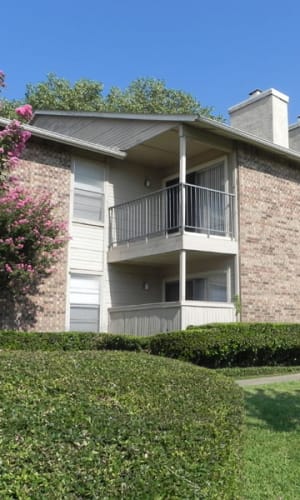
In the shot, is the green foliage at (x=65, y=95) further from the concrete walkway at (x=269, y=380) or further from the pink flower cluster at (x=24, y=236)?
the concrete walkway at (x=269, y=380)

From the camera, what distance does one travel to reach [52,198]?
13.5 metres

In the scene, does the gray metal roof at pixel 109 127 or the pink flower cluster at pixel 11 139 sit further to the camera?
the gray metal roof at pixel 109 127

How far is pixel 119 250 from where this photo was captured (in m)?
14.4

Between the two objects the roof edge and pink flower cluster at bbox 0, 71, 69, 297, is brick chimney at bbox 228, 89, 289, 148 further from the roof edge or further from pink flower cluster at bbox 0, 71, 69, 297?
pink flower cluster at bbox 0, 71, 69, 297

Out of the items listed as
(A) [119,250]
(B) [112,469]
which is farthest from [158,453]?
(A) [119,250]

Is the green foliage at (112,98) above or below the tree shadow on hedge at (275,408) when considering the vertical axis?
above

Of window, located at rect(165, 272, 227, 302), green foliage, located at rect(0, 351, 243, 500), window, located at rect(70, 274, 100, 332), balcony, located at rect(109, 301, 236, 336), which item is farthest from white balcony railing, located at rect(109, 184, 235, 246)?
green foliage, located at rect(0, 351, 243, 500)

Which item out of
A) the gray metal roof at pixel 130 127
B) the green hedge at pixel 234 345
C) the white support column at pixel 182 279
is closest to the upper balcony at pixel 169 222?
the white support column at pixel 182 279

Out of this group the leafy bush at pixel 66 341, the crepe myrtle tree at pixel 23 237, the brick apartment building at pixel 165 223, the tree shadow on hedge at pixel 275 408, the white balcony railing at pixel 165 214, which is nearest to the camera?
the tree shadow on hedge at pixel 275 408

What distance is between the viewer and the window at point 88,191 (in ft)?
46.7

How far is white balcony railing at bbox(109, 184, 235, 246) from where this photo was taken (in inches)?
558

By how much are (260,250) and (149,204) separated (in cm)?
349

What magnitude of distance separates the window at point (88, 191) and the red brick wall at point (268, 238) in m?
4.01

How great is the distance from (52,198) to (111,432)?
11138 millimetres
